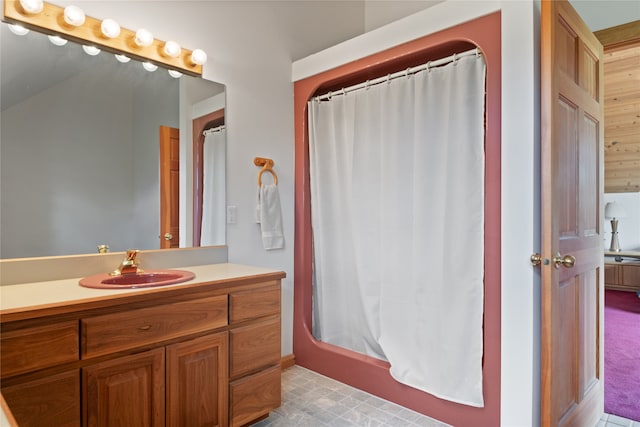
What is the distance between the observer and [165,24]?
197 cm

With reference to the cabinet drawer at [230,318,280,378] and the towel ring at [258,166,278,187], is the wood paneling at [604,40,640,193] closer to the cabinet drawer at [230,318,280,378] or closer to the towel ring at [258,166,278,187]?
the towel ring at [258,166,278,187]

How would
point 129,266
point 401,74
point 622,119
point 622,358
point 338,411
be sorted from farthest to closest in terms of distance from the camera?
1. point 622,119
2. point 622,358
3. point 401,74
4. point 338,411
5. point 129,266

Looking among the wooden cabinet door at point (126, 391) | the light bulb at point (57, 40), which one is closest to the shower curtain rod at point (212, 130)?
the light bulb at point (57, 40)

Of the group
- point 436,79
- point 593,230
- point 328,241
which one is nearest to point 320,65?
point 436,79

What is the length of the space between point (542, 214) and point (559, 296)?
1.24 ft

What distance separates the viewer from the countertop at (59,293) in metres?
1.15

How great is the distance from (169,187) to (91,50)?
2.42 ft

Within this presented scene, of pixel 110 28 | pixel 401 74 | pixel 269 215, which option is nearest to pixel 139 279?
pixel 269 215

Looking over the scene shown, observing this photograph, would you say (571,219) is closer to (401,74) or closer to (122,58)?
(401,74)

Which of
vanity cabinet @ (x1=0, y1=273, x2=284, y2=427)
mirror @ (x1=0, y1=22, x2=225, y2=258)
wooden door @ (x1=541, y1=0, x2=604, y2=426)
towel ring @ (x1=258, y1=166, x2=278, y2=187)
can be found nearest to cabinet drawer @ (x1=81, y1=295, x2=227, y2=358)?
vanity cabinet @ (x1=0, y1=273, x2=284, y2=427)

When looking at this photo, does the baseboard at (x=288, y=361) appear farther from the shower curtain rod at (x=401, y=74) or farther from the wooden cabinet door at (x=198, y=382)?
the shower curtain rod at (x=401, y=74)

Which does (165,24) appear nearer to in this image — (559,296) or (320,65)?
(320,65)

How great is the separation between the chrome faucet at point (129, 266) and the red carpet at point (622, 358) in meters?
2.67

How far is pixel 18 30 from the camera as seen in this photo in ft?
5.03
